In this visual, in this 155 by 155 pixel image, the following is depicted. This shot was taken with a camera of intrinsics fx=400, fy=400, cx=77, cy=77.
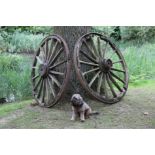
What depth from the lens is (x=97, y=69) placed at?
4.92 m

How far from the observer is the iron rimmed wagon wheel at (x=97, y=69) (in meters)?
4.75

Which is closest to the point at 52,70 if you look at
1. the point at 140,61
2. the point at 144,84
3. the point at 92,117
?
the point at 92,117

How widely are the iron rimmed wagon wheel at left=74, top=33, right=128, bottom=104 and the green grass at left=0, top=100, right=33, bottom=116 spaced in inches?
38.2

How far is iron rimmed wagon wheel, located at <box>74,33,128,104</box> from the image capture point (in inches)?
187

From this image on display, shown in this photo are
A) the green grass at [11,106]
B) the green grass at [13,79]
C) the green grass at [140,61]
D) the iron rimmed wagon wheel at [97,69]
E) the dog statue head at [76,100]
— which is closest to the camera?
the dog statue head at [76,100]

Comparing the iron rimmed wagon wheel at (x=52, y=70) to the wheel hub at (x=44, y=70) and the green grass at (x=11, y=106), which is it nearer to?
the wheel hub at (x=44, y=70)

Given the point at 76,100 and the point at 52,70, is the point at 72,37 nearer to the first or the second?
the point at 52,70

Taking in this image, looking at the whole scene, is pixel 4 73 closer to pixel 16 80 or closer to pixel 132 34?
pixel 16 80

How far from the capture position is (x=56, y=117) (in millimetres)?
4688

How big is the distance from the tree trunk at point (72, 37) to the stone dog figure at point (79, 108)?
41 cm

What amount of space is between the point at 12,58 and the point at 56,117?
146cm

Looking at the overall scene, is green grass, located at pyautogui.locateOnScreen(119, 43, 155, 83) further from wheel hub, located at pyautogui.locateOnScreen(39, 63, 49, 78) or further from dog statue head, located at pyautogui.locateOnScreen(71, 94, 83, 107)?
dog statue head, located at pyautogui.locateOnScreen(71, 94, 83, 107)

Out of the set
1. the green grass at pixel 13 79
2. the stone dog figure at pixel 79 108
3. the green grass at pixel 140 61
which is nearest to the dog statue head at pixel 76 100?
the stone dog figure at pixel 79 108

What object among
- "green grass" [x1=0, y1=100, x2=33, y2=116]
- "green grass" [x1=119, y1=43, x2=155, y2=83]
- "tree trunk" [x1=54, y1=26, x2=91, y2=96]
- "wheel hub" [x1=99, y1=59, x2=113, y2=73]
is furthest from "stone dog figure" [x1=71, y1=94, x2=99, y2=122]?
"green grass" [x1=119, y1=43, x2=155, y2=83]
